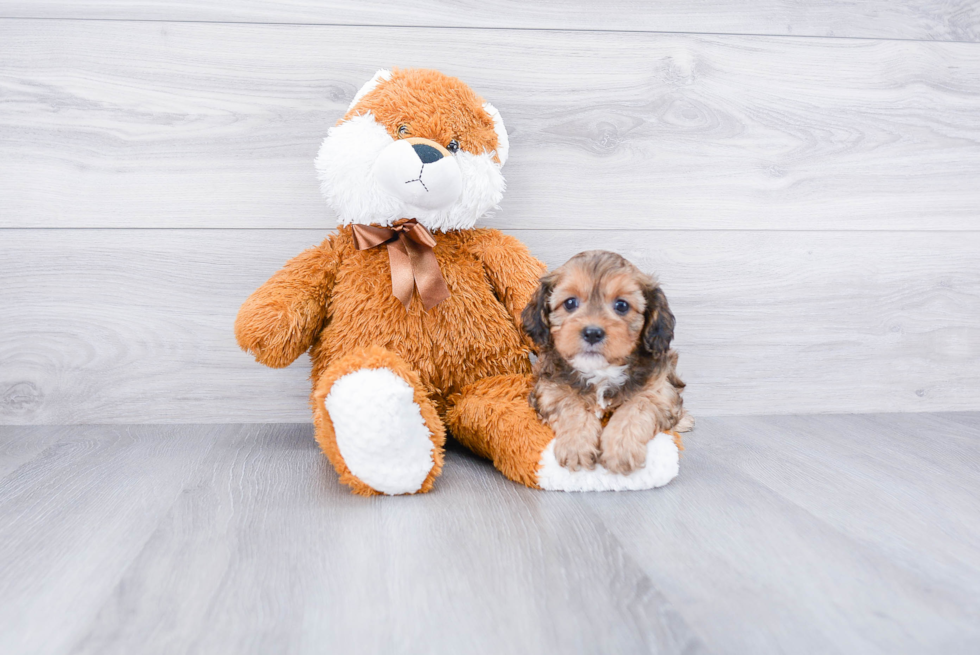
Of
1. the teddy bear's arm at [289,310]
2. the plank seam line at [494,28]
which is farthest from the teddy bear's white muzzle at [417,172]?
the plank seam line at [494,28]

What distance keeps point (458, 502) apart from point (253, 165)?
0.99m

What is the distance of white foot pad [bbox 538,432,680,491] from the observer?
4.08 feet

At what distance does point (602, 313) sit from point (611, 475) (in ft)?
0.96

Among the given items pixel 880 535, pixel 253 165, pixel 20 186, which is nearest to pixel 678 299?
pixel 880 535

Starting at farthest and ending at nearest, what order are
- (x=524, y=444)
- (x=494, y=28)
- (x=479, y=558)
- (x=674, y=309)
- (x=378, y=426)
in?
1. (x=674, y=309)
2. (x=494, y=28)
3. (x=524, y=444)
4. (x=378, y=426)
5. (x=479, y=558)

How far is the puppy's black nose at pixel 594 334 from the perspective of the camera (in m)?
1.20

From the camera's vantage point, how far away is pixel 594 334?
3.92 ft

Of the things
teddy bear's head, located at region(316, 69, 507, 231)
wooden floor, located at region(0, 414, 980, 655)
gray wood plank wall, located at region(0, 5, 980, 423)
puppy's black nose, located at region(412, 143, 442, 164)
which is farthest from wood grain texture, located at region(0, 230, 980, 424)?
puppy's black nose, located at region(412, 143, 442, 164)

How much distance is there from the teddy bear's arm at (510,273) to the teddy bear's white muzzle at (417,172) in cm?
19

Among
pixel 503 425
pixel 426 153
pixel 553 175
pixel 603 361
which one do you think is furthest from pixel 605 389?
pixel 553 175

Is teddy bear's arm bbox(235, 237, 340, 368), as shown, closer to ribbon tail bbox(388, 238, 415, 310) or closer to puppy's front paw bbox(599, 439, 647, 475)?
ribbon tail bbox(388, 238, 415, 310)

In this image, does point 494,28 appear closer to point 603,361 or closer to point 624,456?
point 603,361

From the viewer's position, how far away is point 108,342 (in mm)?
1699

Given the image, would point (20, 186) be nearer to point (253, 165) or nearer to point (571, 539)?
point (253, 165)
